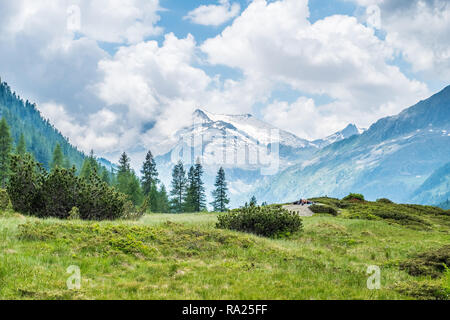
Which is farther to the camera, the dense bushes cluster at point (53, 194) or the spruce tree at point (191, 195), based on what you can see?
the spruce tree at point (191, 195)

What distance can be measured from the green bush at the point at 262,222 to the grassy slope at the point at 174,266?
4.27 m

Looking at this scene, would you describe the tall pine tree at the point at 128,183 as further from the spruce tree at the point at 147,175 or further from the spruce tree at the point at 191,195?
the spruce tree at the point at 191,195

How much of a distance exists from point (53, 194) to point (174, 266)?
13.0 meters

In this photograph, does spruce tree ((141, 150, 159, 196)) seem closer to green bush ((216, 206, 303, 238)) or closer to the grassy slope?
green bush ((216, 206, 303, 238))

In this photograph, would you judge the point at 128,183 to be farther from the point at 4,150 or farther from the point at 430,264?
the point at 430,264

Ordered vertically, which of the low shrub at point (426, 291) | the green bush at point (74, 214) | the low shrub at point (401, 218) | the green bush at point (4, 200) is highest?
the green bush at point (4, 200)

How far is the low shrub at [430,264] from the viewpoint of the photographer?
12774 mm

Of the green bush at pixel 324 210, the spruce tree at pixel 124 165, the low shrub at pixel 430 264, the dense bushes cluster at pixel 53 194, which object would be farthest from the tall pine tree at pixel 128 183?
the low shrub at pixel 430 264

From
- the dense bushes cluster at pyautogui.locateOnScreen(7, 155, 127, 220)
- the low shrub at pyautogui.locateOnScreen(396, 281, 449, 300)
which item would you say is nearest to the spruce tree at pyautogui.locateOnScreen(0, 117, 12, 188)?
the dense bushes cluster at pyautogui.locateOnScreen(7, 155, 127, 220)
